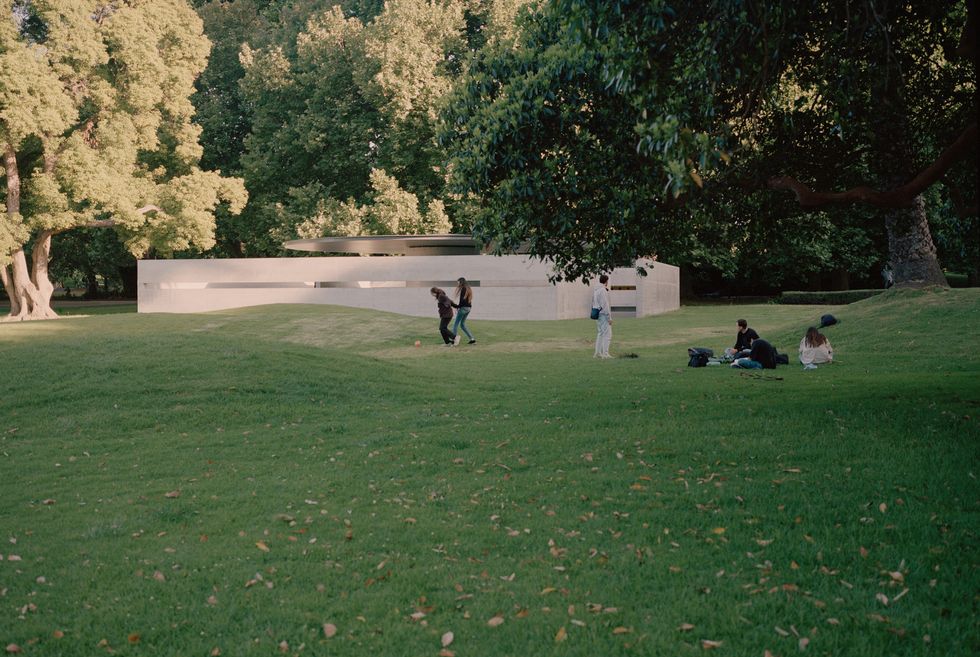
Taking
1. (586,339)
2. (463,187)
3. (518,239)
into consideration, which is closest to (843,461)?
(518,239)

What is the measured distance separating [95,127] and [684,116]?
36.0 m

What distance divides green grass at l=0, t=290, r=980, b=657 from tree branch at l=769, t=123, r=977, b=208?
2.80m

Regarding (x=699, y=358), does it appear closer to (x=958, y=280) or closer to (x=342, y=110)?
(x=342, y=110)

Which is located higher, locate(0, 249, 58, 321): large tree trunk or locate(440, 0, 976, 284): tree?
locate(440, 0, 976, 284): tree

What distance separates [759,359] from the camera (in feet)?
57.0

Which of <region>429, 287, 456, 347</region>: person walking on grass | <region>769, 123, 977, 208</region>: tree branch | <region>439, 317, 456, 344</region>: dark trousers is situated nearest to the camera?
<region>769, 123, 977, 208</region>: tree branch

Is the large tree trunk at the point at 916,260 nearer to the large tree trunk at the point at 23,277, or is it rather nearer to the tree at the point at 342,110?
the tree at the point at 342,110

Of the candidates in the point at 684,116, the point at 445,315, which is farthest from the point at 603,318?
the point at 684,116

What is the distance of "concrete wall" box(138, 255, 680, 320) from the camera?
1441 inches

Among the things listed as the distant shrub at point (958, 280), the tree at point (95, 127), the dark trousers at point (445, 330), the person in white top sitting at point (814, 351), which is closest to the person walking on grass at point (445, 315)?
the dark trousers at point (445, 330)

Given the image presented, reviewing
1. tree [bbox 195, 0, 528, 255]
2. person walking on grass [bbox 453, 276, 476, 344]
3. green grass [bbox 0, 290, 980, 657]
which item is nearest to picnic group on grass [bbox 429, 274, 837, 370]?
green grass [bbox 0, 290, 980, 657]

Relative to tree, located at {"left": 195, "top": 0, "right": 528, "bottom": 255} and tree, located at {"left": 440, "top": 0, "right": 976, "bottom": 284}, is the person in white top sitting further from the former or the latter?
tree, located at {"left": 195, "top": 0, "right": 528, "bottom": 255}

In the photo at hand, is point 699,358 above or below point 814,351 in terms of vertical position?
below

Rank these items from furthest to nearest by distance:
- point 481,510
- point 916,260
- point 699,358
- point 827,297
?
point 827,297 < point 916,260 < point 699,358 < point 481,510
